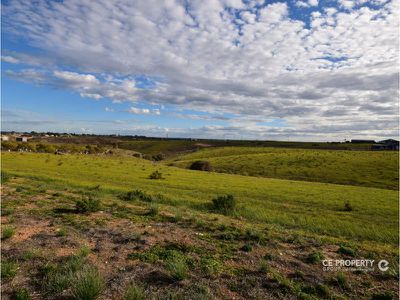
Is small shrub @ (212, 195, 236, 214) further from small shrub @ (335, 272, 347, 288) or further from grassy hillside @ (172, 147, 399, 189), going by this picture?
grassy hillside @ (172, 147, 399, 189)

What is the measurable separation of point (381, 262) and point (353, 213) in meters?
14.2

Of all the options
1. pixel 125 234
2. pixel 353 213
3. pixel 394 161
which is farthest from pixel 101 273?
pixel 394 161

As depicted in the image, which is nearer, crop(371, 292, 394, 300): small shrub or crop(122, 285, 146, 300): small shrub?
crop(122, 285, 146, 300): small shrub

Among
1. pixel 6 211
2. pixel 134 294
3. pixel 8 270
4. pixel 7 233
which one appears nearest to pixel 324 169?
pixel 6 211

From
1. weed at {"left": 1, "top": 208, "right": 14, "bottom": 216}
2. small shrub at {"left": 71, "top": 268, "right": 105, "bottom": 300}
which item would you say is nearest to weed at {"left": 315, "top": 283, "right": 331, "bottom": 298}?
small shrub at {"left": 71, "top": 268, "right": 105, "bottom": 300}

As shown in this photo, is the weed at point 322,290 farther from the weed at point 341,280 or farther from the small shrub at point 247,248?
the small shrub at point 247,248

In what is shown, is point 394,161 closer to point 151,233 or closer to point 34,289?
point 151,233

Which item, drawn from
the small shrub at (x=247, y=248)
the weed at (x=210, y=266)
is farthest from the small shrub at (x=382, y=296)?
the weed at (x=210, y=266)

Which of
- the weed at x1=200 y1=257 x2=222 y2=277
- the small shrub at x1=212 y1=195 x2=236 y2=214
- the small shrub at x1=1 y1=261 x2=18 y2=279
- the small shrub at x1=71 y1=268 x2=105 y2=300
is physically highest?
the small shrub at x1=71 y1=268 x2=105 y2=300

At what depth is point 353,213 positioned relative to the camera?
23984 millimetres

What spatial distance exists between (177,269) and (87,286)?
2.33 meters

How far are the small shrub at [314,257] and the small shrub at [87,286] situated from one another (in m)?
6.49

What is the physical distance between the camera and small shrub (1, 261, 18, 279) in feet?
26.0

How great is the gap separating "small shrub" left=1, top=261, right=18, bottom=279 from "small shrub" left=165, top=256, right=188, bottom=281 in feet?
13.1
